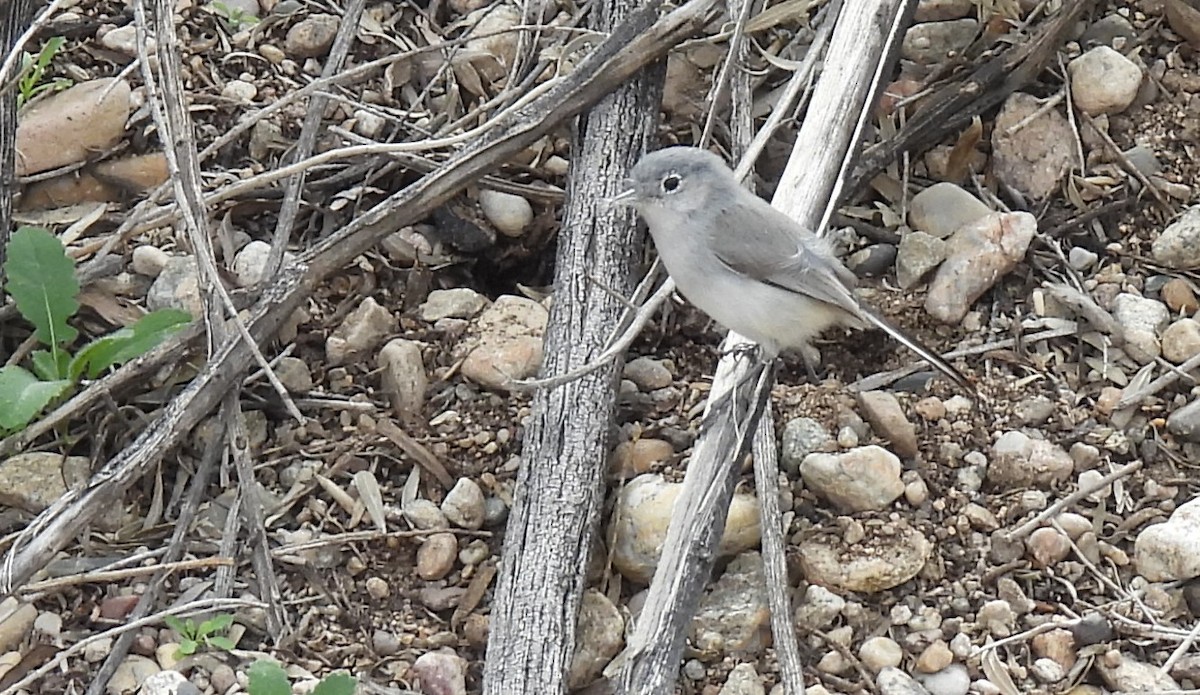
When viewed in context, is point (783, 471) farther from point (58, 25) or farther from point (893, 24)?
point (58, 25)

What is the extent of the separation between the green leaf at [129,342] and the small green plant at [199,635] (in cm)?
71

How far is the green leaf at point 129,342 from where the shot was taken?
3.52 meters

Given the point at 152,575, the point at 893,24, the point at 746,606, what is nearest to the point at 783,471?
the point at 746,606

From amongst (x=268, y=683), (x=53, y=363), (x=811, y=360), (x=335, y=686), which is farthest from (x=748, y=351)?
(x=53, y=363)

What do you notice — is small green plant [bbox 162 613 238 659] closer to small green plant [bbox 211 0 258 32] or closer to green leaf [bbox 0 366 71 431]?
green leaf [bbox 0 366 71 431]

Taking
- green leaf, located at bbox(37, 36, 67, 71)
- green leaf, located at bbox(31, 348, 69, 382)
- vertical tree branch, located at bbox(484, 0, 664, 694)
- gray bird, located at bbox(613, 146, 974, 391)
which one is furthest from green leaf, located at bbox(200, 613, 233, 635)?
green leaf, located at bbox(37, 36, 67, 71)

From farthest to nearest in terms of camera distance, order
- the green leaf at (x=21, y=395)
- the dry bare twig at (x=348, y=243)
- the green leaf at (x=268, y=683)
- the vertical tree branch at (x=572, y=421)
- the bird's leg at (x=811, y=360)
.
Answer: the bird's leg at (x=811, y=360), the green leaf at (x=21, y=395), the dry bare twig at (x=348, y=243), the vertical tree branch at (x=572, y=421), the green leaf at (x=268, y=683)

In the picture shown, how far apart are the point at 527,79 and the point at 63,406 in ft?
5.30

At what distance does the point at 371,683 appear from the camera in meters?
3.23

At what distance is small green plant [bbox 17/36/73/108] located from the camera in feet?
13.5

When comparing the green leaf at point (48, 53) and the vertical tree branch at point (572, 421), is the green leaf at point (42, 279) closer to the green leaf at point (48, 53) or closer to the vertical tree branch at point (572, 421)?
the green leaf at point (48, 53)

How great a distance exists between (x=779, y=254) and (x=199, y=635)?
1668 mm

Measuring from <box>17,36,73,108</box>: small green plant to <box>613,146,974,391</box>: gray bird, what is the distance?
1855 millimetres

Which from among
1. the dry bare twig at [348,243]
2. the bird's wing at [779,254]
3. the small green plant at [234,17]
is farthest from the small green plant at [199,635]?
the small green plant at [234,17]
